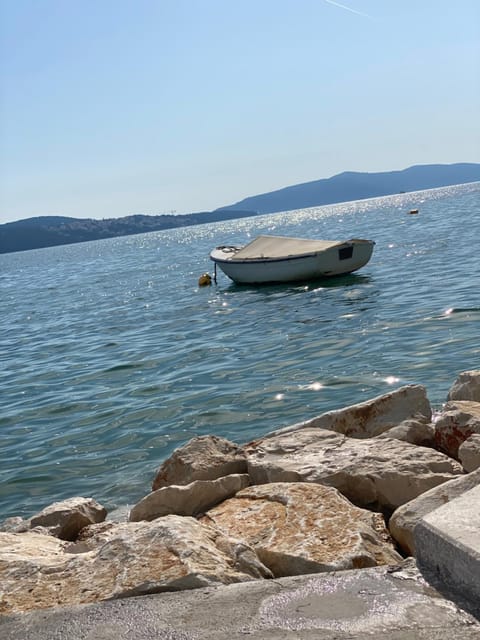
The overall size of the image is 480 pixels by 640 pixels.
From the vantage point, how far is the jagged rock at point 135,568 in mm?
3738

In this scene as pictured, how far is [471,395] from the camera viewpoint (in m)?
8.24

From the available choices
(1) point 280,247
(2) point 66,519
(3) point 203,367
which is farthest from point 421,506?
(1) point 280,247

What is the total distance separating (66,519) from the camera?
639 cm

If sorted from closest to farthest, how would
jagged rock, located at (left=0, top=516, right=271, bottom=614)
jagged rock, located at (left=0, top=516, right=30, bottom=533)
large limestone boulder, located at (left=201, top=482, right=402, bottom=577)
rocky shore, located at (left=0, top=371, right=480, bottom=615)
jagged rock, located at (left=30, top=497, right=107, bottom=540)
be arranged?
jagged rock, located at (left=0, top=516, right=271, bottom=614) < rocky shore, located at (left=0, top=371, right=480, bottom=615) < large limestone boulder, located at (left=201, top=482, right=402, bottom=577) < jagged rock, located at (left=30, top=497, right=107, bottom=540) < jagged rock, located at (left=0, top=516, right=30, bottom=533)

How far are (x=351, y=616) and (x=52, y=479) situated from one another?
6.65 meters

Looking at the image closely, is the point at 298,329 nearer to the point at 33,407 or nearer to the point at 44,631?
the point at 33,407

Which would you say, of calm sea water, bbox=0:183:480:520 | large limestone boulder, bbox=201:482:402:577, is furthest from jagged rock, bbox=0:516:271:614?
calm sea water, bbox=0:183:480:520

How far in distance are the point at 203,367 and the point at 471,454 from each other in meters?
8.72

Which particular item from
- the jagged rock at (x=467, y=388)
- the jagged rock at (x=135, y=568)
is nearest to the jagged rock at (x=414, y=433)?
the jagged rock at (x=467, y=388)

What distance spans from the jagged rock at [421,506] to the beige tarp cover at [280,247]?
2185 centimetres

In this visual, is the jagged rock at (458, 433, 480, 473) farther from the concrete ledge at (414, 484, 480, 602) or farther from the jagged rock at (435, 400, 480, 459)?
the concrete ledge at (414, 484, 480, 602)

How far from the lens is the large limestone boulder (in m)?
4.09

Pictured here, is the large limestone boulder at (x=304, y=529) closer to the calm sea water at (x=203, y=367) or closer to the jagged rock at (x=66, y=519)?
the jagged rock at (x=66, y=519)

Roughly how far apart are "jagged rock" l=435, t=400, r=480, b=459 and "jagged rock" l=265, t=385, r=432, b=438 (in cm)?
41
